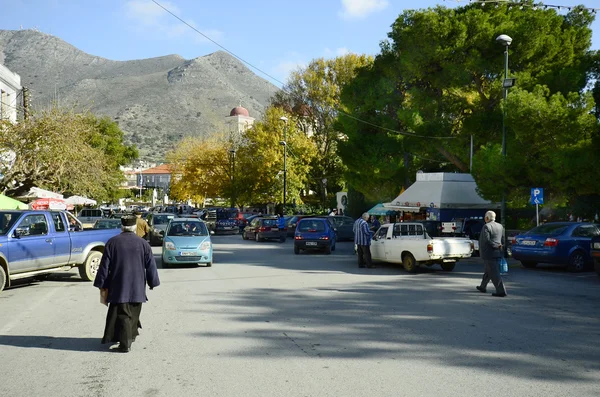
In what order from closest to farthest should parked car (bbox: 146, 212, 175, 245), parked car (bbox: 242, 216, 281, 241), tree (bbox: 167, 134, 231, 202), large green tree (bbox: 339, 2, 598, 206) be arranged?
1. large green tree (bbox: 339, 2, 598, 206)
2. parked car (bbox: 146, 212, 175, 245)
3. parked car (bbox: 242, 216, 281, 241)
4. tree (bbox: 167, 134, 231, 202)

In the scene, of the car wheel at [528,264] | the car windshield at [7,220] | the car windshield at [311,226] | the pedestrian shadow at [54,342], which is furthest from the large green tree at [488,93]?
the pedestrian shadow at [54,342]

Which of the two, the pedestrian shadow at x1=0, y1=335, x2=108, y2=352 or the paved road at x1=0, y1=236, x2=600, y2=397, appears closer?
the paved road at x1=0, y1=236, x2=600, y2=397

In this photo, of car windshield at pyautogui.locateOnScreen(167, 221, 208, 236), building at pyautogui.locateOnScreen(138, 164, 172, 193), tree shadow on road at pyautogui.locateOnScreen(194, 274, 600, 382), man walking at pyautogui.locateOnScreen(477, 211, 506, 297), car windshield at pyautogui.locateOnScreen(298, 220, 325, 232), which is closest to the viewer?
tree shadow on road at pyautogui.locateOnScreen(194, 274, 600, 382)

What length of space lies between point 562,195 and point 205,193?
157 feet

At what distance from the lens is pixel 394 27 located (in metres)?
34.6

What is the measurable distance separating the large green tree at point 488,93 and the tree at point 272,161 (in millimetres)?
16875

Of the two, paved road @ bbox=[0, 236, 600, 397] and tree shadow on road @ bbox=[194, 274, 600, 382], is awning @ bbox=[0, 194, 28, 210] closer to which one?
paved road @ bbox=[0, 236, 600, 397]

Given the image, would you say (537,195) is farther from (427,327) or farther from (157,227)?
(157,227)

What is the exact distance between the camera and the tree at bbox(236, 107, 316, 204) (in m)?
55.2

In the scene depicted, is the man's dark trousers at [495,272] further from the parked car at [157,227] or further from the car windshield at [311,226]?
the parked car at [157,227]

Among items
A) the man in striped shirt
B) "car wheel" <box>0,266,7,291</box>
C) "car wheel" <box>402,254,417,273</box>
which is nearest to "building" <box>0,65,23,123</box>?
the man in striped shirt

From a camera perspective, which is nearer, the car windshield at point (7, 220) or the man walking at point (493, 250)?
the man walking at point (493, 250)

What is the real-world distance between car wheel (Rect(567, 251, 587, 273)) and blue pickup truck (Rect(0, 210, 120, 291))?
45.3 feet

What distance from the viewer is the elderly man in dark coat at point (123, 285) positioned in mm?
7457
